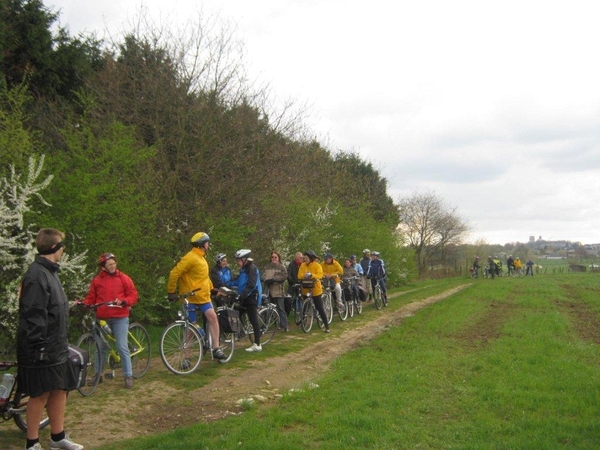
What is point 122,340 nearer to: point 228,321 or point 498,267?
point 228,321

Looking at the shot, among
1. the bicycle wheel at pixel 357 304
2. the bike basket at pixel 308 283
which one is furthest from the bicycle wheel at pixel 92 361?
the bicycle wheel at pixel 357 304

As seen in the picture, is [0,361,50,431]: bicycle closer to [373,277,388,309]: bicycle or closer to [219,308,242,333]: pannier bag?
→ [219,308,242,333]: pannier bag

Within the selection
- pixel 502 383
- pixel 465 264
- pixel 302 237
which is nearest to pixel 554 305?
pixel 302 237

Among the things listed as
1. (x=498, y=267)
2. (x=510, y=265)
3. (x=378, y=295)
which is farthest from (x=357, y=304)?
(x=510, y=265)

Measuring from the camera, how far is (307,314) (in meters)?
14.2

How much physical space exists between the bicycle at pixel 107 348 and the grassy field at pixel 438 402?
6.38 feet

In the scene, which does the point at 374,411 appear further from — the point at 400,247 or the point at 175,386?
the point at 400,247

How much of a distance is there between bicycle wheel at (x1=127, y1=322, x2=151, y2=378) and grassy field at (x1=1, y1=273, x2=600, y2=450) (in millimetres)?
1885

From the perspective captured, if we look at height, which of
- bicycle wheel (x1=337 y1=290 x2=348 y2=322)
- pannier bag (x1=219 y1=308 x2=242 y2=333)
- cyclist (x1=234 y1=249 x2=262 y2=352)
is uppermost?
cyclist (x1=234 y1=249 x2=262 y2=352)

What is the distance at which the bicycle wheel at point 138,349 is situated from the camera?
8734mm

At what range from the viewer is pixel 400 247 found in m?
38.5

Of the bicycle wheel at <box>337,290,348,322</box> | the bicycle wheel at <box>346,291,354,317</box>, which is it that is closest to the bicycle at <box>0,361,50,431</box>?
the bicycle wheel at <box>337,290,348,322</box>

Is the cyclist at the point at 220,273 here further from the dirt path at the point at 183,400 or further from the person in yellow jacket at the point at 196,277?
the dirt path at the point at 183,400

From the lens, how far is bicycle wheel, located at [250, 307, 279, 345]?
39.5ft
